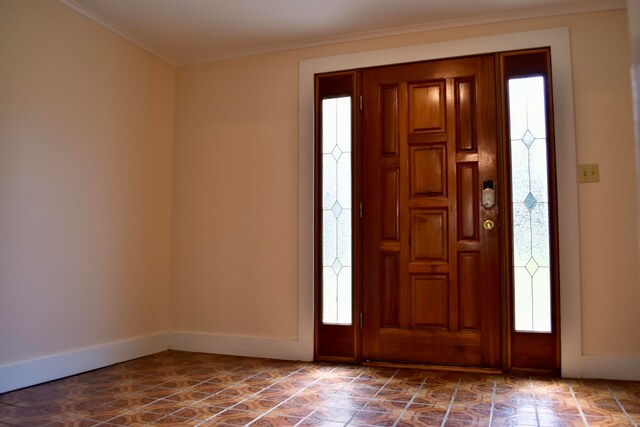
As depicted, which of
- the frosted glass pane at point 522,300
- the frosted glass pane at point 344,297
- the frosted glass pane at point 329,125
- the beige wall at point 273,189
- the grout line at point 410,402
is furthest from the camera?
the frosted glass pane at point 329,125

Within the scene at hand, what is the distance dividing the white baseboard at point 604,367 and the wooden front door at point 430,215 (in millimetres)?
424

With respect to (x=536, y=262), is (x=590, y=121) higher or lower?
higher

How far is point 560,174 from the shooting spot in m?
3.16

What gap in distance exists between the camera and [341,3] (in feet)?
10.5

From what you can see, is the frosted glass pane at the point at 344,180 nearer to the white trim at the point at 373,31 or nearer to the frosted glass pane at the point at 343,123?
the frosted glass pane at the point at 343,123

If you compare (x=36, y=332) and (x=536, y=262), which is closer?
(x=36, y=332)

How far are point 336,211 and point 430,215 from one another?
65 cm

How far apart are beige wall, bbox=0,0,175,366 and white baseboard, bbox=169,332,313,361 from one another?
0.71ft

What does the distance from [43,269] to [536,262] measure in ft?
9.52

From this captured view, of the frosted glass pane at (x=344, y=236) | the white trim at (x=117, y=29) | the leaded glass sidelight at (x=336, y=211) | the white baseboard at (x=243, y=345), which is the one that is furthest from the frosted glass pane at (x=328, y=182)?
the white trim at (x=117, y=29)

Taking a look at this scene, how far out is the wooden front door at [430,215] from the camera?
3.29 m

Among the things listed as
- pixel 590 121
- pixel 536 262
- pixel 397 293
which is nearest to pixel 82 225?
pixel 397 293

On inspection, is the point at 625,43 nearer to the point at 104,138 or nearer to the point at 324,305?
the point at 324,305

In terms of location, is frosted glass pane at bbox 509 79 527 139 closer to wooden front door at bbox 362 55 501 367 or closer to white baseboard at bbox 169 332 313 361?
wooden front door at bbox 362 55 501 367
